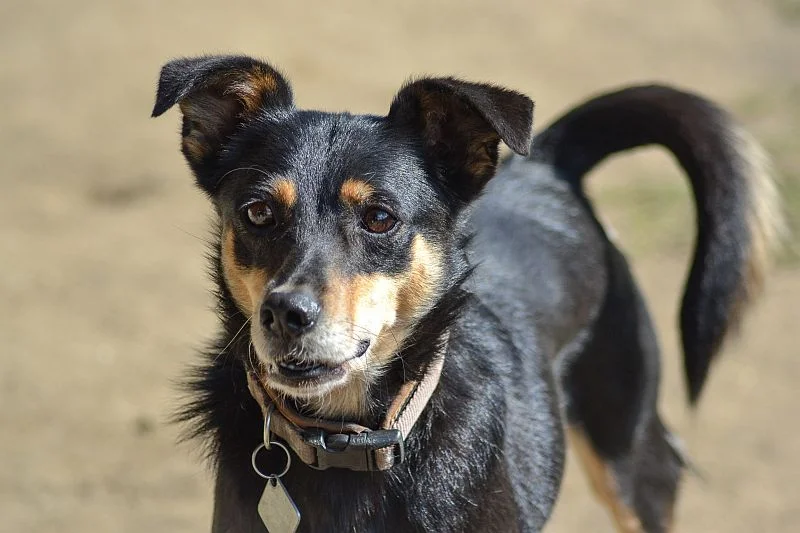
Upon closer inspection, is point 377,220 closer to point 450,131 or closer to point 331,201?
point 331,201

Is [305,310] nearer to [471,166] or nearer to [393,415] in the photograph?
[393,415]

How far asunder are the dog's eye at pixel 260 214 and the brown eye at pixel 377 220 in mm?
255

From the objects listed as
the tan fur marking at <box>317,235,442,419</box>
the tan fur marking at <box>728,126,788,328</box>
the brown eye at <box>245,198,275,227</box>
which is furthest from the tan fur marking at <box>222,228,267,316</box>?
the tan fur marking at <box>728,126,788,328</box>

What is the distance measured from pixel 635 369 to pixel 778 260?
9.90 feet

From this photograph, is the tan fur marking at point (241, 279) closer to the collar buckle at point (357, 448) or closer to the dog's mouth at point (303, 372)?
the dog's mouth at point (303, 372)

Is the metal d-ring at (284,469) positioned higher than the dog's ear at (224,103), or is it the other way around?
the dog's ear at (224,103)

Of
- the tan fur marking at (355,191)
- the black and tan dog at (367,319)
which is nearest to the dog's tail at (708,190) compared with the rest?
the black and tan dog at (367,319)

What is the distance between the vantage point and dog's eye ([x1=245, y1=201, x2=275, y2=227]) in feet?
9.25

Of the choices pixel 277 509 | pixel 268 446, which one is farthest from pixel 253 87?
pixel 277 509

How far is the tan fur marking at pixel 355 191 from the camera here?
2.82 meters

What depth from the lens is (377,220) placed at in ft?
9.37

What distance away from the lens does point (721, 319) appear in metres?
3.79

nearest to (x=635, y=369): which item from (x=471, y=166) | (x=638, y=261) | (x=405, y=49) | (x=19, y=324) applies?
(x=471, y=166)

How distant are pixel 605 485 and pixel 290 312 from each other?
1979 mm
